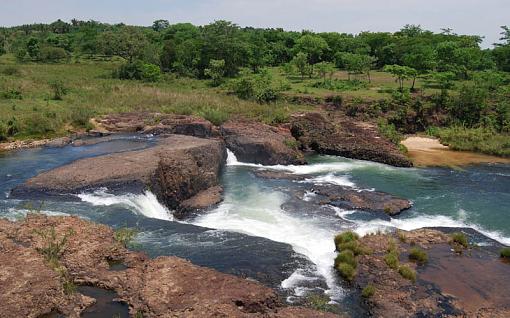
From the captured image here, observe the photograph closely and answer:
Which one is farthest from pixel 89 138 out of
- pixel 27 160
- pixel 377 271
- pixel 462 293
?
pixel 462 293

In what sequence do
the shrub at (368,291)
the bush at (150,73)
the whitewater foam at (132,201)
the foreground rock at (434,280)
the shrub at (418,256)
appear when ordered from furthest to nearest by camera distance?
the bush at (150,73)
the whitewater foam at (132,201)
the shrub at (418,256)
the shrub at (368,291)
the foreground rock at (434,280)

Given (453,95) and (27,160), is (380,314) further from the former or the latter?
(453,95)

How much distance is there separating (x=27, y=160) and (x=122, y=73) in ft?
104

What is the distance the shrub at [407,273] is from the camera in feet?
51.2

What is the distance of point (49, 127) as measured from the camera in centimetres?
3428

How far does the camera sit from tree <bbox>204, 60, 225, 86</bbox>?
178 feet

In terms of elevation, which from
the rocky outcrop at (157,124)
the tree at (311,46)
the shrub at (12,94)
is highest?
the tree at (311,46)

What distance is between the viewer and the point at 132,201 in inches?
813

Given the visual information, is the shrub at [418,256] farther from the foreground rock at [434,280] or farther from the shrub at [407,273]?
the shrub at [407,273]

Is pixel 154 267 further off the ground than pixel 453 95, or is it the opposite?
pixel 453 95

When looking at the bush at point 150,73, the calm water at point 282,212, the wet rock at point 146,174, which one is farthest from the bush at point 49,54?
the wet rock at point 146,174

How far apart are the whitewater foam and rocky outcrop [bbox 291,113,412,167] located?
16373 mm

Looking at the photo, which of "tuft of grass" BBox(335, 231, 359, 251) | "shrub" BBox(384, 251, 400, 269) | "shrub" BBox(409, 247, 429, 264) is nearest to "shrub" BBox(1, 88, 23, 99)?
"tuft of grass" BBox(335, 231, 359, 251)

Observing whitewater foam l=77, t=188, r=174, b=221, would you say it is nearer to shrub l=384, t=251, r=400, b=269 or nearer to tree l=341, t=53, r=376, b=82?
shrub l=384, t=251, r=400, b=269
